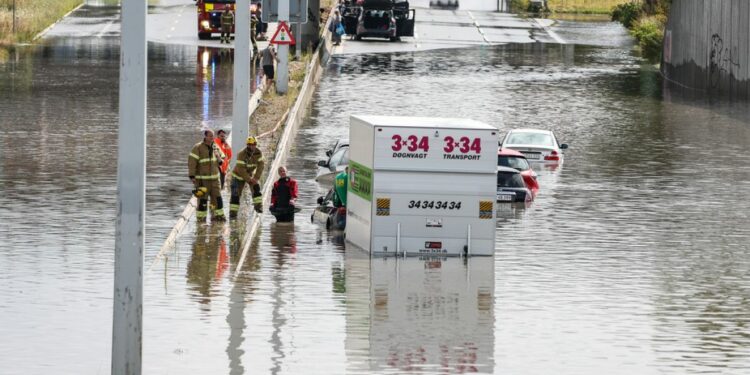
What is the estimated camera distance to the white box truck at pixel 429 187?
88.3ft

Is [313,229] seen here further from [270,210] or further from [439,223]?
[439,223]

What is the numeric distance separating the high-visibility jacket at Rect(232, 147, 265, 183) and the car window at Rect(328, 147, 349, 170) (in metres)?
5.18

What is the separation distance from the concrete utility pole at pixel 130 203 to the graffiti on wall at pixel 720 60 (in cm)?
4436

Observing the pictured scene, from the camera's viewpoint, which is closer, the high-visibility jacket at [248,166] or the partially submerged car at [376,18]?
the high-visibility jacket at [248,166]

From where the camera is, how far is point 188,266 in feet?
83.8

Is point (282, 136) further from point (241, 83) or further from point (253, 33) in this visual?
point (253, 33)

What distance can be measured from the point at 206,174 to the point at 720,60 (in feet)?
110

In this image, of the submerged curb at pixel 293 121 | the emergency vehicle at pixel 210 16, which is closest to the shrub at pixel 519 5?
the submerged curb at pixel 293 121

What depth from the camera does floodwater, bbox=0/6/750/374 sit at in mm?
19578

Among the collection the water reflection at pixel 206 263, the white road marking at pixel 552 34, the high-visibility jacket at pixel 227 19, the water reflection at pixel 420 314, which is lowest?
the water reflection at pixel 420 314

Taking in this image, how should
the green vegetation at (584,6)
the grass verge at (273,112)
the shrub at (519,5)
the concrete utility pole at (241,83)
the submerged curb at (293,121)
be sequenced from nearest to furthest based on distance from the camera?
1. the submerged curb at (293,121)
2. the concrete utility pole at (241,83)
3. the grass verge at (273,112)
4. the shrub at (519,5)
5. the green vegetation at (584,6)

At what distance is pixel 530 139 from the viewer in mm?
43781

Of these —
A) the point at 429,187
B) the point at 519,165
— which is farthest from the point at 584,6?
the point at 429,187

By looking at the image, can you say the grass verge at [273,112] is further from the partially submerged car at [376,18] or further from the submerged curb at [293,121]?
the partially submerged car at [376,18]
